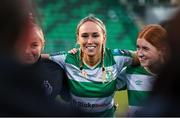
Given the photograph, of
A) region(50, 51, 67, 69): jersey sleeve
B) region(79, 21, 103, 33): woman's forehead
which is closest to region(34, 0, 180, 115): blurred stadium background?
region(50, 51, 67, 69): jersey sleeve

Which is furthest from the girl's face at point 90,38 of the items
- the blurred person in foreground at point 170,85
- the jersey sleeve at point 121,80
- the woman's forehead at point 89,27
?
the blurred person in foreground at point 170,85

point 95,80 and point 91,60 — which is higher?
point 91,60

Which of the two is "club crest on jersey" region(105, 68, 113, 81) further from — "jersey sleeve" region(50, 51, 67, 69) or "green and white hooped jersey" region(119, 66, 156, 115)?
"jersey sleeve" region(50, 51, 67, 69)

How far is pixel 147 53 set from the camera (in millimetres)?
2980

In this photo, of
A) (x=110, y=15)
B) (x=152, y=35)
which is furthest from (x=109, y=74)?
(x=110, y=15)

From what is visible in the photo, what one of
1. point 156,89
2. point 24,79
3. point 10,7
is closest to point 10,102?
point 24,79

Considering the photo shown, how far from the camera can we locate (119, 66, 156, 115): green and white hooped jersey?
303 cm

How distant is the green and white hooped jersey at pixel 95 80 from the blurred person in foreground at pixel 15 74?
1.83 m

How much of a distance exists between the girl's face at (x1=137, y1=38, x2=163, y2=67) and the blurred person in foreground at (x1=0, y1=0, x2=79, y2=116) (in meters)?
1.93

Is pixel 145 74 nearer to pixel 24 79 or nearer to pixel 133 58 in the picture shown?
pixel 133 58

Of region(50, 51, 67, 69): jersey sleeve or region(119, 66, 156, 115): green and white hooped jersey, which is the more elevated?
region(50, 51, 67, 69): jersey sleeve

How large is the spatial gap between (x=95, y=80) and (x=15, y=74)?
2021 millimetres

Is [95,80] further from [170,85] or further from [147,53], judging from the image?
[170,85]

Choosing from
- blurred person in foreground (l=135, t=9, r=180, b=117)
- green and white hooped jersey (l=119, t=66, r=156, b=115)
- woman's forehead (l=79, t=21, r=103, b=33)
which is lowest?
green and white hooped jersey (l=119, t=66, r=156, b=115)
